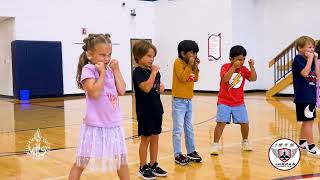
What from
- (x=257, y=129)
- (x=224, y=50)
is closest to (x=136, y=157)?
(x=257, y=129)

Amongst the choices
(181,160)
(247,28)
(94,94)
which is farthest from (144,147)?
(247,28)

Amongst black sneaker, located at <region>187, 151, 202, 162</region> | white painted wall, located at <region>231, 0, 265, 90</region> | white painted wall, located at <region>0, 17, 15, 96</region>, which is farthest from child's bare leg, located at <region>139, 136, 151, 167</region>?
white painted wall, located at <region>0, 17, 15, 96</region>

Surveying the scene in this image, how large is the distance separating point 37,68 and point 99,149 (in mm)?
11316

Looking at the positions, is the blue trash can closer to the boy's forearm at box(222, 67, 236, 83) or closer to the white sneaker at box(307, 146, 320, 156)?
the boy's forearm at box(222, 67, 236, 83)

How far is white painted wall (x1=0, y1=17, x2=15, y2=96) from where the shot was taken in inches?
508

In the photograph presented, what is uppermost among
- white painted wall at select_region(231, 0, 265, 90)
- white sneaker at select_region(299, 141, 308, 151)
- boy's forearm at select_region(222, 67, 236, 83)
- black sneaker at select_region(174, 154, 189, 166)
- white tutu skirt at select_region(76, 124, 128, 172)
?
white painted wall at select_region(231, 0, 265, 90)

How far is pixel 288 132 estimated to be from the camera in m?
5.11

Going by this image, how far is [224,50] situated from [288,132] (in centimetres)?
837

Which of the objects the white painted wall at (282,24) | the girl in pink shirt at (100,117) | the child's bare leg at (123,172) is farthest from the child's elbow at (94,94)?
the white painted wall at (282,24)

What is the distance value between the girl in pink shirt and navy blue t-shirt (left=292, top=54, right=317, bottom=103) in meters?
2.11

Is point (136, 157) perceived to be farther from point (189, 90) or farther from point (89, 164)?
point (89, 164)

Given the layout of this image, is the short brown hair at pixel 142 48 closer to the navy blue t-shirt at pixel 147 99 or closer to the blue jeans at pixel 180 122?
the navy blue t-shirt at pixel 147 99

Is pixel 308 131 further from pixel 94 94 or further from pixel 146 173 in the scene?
pixel 94 94

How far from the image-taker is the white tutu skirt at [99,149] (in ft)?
7.63
